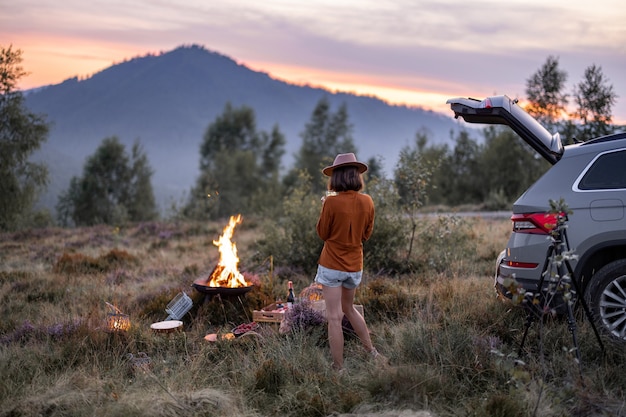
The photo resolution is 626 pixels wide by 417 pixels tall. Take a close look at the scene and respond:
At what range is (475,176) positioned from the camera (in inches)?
1740

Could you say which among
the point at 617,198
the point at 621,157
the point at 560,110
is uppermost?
the point at 560,110

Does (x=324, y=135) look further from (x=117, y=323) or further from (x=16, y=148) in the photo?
(x=117, y=323)

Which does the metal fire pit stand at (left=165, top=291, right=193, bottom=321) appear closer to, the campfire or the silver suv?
the campfire

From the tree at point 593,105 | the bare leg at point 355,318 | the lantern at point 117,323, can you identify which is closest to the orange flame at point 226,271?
the lantern at point 117,323

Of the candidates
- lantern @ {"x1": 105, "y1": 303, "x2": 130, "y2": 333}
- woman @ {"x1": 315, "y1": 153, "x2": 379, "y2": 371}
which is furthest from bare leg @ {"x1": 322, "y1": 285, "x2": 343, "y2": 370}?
lantern @ {"x1": 105, "y1": 303, "x2": 130, "y2": 333}

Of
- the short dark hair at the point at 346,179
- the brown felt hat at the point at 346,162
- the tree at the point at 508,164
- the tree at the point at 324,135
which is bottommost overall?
the short dark hair at the point at 346,179

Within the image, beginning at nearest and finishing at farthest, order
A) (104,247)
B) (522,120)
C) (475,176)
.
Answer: (522,120) < (104,247) < (475,176)

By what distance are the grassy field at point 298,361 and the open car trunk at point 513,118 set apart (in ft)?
6.13

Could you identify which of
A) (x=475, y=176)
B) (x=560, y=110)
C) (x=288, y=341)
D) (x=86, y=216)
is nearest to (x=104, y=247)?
(x=288, y=341)

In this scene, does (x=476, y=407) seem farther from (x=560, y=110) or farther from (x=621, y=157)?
(x=560, y=110)

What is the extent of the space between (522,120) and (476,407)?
3145mm

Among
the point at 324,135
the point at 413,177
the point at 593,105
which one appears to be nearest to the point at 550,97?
the point at 593,105

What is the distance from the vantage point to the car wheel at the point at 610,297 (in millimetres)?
5590

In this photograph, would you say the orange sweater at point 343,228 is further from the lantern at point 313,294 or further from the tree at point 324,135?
the tree at point 324,135
